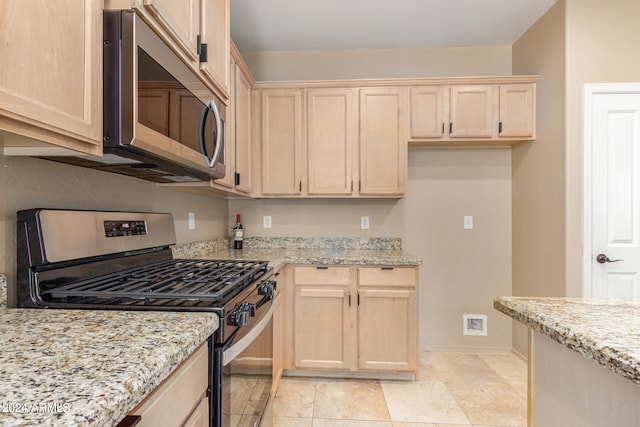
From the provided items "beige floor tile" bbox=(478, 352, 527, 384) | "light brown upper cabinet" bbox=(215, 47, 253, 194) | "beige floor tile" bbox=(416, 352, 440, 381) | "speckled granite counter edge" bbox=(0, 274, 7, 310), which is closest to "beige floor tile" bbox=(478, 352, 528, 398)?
"beige floor tile" bbox=(478, 352, 527, 384)

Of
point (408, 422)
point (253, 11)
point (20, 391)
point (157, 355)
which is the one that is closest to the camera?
point (20, 391)

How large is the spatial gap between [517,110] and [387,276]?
167 centimetres

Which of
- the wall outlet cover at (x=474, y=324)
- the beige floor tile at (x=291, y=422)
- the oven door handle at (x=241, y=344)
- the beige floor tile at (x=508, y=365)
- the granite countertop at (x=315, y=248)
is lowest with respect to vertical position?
the beige floor tile at (x=291, y=422)

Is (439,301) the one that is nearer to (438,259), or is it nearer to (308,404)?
(438,259)

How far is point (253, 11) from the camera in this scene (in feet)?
7.86

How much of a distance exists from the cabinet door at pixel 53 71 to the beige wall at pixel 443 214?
7.04 feet

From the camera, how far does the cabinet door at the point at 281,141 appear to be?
2656 millimetres

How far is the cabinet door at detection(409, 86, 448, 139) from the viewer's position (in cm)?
261

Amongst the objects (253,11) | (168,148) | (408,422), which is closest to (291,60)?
(253,11)

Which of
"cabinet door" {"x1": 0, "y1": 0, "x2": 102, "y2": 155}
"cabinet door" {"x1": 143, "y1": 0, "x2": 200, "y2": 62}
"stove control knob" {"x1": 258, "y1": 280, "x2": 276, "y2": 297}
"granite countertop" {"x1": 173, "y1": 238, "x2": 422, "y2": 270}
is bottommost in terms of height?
"stove control knob" {"x1": 258, "y1": 280, "x2": 276, "y2": 297}

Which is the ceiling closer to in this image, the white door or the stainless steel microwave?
the white door

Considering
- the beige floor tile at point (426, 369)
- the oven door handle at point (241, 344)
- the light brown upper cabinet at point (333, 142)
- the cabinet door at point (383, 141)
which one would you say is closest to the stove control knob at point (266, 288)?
the oven door handle at point (241, 344)

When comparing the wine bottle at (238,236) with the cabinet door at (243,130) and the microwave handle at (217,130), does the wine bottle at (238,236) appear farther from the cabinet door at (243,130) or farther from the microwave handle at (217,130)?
the microwave handle at (217,130)

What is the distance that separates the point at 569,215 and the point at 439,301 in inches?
48.2
